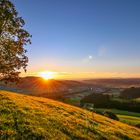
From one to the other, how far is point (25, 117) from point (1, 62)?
1361 cm

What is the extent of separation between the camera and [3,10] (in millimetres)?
37688

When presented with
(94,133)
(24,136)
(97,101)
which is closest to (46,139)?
(24,136)

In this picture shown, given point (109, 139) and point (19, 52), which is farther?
point (19, 52)

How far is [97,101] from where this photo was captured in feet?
461

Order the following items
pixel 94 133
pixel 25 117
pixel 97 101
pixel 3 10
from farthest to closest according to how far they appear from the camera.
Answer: pixel 97 101
pixel 3 10
pixel 94 133
pixel 25 117

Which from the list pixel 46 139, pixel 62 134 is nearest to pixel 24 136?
pixel 46 139

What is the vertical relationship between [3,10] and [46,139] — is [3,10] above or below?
above

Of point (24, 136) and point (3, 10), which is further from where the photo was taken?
point (3, 10)

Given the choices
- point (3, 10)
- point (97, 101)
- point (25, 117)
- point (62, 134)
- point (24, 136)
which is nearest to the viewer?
point (24, 136)

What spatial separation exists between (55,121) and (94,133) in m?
4.66

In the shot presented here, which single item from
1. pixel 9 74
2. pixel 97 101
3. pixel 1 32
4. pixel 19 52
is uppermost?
pixel 1 32

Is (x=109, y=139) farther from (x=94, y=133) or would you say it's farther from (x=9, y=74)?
(x=9, y=74)

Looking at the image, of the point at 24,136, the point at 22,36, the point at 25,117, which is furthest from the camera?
the point at 22,36

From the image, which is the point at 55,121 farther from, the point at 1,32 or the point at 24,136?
the point at 1,32
